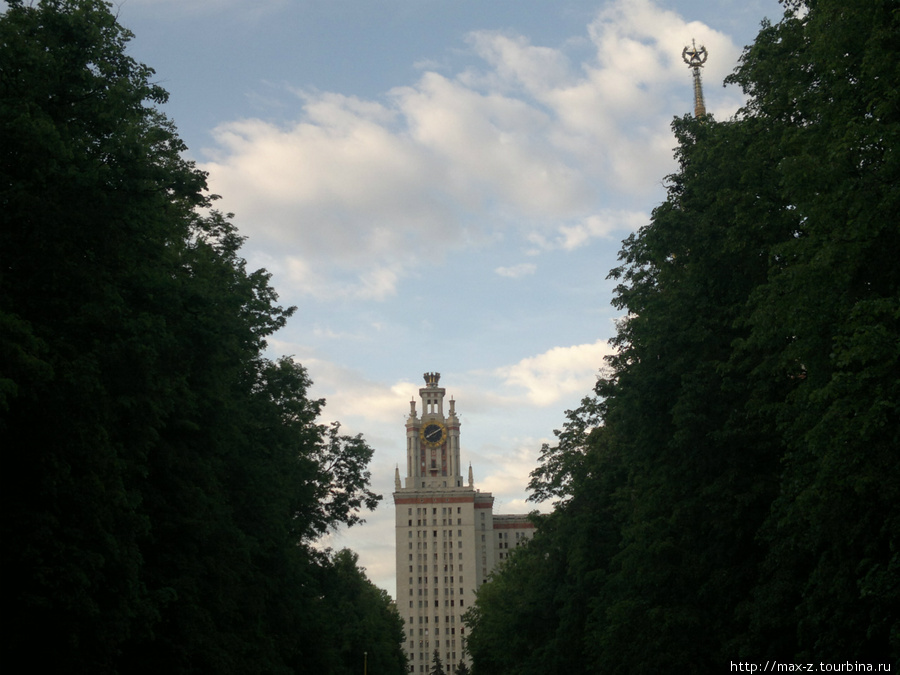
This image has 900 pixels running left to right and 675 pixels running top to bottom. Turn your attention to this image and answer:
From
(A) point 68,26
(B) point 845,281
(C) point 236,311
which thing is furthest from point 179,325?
(B) point 845,281

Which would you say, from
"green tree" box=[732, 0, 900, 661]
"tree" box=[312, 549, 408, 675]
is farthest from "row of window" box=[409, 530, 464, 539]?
"green tree" box=[732, 0, 900, 661]

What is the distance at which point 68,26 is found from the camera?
→ 20.6 m

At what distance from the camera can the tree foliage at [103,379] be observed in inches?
731

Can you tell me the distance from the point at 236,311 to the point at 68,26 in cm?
1205

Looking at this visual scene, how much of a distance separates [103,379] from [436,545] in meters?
166

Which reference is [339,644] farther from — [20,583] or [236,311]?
[20,583]

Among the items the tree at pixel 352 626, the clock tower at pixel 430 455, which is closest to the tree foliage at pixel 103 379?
the tree at pixel 352 626

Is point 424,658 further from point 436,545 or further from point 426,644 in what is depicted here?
point 436,545

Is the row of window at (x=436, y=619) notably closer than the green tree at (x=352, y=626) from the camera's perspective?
No

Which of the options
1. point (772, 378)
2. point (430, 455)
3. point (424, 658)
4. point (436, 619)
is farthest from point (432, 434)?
point (772, 378)

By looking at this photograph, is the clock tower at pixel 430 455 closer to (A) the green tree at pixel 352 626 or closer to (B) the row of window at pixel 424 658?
(B) the row of window at pixel 424 658

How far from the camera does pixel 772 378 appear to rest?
2433 centimetres

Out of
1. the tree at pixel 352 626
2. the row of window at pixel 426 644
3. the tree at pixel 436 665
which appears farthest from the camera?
the row of window at pixel 426 644

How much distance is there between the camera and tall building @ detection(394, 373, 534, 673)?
176625mm
